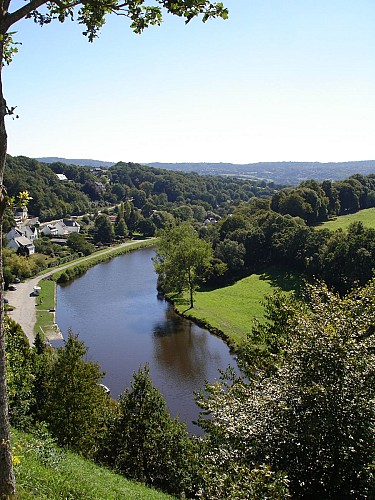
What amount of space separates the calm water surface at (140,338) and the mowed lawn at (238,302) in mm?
1454

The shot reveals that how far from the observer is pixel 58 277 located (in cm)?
5200

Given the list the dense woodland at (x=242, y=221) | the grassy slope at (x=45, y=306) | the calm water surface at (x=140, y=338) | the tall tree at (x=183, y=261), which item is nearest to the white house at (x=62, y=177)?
the dense woodland at (x=242, y=221)

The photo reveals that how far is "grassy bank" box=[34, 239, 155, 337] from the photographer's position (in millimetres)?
35625

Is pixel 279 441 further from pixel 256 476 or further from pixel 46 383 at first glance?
pixel 46 383

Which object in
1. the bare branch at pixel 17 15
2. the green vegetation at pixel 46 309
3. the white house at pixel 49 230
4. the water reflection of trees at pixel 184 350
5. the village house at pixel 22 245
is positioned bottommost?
the water reflection of trees at pixel 184 350

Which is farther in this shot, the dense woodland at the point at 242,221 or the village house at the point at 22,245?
the village house at the point at 22,245

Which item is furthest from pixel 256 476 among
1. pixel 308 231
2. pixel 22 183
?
pixel 22 183

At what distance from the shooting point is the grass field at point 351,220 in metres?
56.5

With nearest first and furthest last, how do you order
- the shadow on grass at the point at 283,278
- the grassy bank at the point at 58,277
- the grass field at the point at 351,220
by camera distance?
the grassy bank at the point at 58,277, the shadow on grass at the point at 283,278, the grass field at the point at 351,220

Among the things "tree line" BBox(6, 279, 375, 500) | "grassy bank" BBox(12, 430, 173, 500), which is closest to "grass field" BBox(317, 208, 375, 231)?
"tree line" BBox(6, 279, 375, 500)

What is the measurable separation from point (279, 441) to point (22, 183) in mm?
88698

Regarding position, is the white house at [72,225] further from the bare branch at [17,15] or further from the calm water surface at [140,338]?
the bare branch at [17,15]

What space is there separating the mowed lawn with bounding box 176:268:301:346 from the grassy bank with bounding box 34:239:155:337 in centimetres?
1191

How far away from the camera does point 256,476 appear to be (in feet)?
21.2
